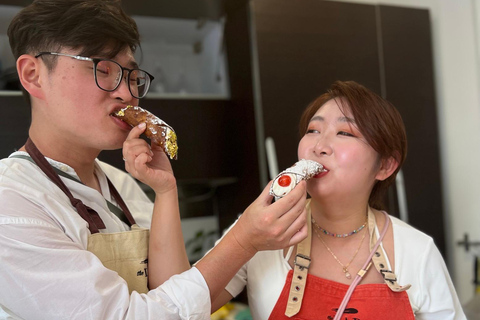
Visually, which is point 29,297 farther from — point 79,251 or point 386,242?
point 386,242

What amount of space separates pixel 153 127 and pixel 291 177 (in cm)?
40

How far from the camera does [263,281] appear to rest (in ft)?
4.51

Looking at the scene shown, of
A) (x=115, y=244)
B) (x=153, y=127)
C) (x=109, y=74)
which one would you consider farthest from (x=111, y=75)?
(x=115, y=244)

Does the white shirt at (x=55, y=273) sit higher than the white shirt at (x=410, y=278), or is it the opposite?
the white shirt at (x=55, y=273)

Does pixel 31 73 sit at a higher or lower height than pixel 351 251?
higher

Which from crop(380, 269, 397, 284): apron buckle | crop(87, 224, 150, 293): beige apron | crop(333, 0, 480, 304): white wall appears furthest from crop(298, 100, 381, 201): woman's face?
crop(333, 0, 480, 304): white wall

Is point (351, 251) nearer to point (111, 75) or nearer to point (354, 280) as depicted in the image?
point (354, 280)

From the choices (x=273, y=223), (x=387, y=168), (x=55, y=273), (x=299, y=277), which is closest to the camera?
(x=55, y=273)

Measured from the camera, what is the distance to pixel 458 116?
3.15 metres

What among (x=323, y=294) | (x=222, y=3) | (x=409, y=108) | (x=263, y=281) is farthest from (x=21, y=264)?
(x=409, y=108)

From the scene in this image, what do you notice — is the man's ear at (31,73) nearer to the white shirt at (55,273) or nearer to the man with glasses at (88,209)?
the man with glasses at (88,209)

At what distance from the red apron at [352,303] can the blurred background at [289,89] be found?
47.2 inches

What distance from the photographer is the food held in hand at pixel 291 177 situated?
3.87ft

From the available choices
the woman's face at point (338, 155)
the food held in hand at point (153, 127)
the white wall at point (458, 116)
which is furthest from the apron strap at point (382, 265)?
the white wall at point (458, 116)
